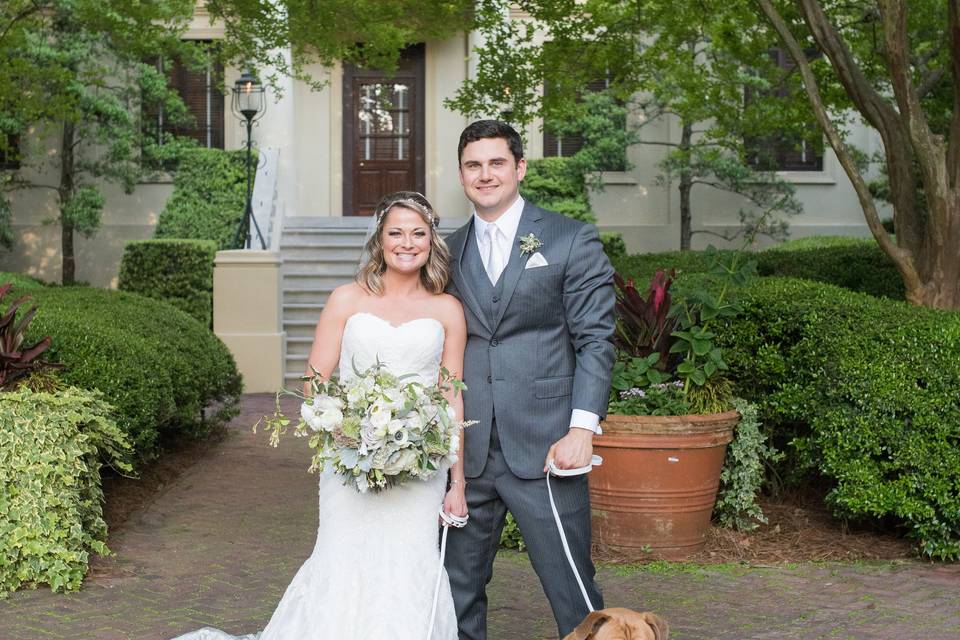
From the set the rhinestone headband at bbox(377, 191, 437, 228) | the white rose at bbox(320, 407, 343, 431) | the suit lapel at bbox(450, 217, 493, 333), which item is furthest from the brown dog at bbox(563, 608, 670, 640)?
the rhinestone headband at bbox(377, 191, 437, 228)

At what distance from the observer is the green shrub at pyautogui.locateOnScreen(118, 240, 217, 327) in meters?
15.5

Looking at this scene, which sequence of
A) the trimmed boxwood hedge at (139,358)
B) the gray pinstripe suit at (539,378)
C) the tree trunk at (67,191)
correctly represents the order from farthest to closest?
the tree trunk at (67,191)
the trimmed boxwood hedge at (139,358)
the gray pinstripe suit at (539,378)

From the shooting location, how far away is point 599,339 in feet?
12.8

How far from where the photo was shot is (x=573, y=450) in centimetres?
385

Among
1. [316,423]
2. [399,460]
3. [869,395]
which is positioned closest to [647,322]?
[869,395]

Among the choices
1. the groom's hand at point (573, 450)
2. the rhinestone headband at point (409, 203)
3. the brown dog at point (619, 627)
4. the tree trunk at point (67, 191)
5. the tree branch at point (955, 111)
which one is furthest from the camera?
the tree trunk at point (67, 191)

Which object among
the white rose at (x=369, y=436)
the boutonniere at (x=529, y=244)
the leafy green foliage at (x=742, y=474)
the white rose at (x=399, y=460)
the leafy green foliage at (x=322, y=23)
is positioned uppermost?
the leafy green foliage at (x=322, y=23)

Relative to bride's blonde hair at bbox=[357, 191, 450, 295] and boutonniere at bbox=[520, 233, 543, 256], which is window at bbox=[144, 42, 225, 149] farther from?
boutonniere at bbox=[520, 233, 543, 256]

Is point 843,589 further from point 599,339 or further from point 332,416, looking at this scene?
point 332,416

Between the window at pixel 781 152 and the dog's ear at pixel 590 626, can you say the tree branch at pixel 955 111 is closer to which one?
the dog's ear at pixel 590 626

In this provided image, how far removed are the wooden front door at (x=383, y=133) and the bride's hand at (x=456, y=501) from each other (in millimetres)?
17209

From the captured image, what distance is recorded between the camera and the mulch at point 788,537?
6559 millimetres

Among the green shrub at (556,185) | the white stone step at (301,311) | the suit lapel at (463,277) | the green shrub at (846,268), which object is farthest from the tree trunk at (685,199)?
the suit lapel at (463,277)

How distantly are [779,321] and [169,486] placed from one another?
4.75 meters
